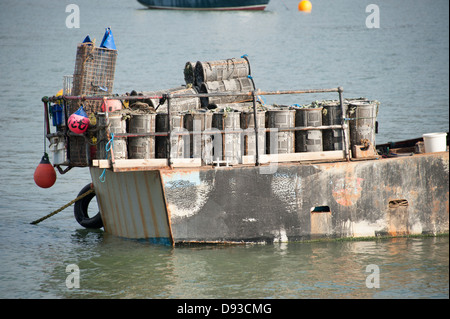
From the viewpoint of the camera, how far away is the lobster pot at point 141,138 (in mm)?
14352

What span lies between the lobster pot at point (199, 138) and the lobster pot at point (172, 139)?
0.17 metres

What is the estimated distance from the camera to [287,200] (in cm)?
1466

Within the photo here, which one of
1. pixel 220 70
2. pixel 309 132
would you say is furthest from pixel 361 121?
pixel 220 70

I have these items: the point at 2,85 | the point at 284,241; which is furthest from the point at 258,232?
the point at 2,85

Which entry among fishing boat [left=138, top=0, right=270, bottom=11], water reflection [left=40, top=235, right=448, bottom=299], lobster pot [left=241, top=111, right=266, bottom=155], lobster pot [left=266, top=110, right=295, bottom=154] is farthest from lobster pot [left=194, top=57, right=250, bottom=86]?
fishing boat [left=138, top=0, right=270, bottom=11]

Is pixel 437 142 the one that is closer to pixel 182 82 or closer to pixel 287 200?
pixel 287 200

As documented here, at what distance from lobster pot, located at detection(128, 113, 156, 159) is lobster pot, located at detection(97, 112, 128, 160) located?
0.13 m

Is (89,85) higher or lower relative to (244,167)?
higher

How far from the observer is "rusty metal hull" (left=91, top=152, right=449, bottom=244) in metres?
14.4

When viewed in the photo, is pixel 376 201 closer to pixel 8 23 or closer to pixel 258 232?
pixel 258 232

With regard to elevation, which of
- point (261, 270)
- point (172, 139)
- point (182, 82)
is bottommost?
point (261, 270)

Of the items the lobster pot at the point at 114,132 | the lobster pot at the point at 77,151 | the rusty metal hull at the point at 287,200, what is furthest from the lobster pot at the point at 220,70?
the lobster pot at the point at 77,151

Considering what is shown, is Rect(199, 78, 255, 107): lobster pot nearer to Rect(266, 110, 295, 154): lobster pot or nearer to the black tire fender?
Rect(266, 110, 295, 154): lobster pot

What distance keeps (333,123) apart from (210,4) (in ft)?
262
